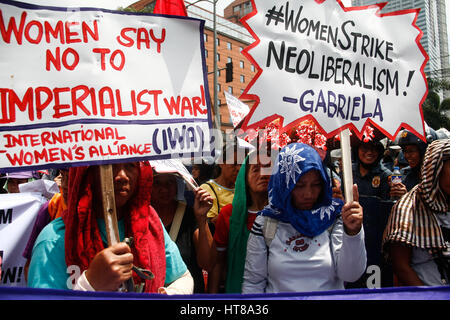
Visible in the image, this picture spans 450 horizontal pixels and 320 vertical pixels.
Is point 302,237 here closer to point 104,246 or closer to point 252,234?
point 252,234

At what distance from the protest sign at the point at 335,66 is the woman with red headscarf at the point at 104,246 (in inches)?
25.2

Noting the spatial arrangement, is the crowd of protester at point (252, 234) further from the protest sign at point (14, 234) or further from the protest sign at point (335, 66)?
the protest sign at point (335, 66)

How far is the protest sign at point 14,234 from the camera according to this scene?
7.34ft

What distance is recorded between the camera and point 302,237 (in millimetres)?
1953

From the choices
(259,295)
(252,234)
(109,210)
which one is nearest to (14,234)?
(109,210)

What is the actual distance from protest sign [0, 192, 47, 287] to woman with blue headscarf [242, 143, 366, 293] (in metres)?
1.40

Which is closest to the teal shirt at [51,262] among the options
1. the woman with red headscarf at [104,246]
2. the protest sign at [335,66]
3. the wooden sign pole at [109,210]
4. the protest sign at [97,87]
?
the woman with red headscarf at [104,246]

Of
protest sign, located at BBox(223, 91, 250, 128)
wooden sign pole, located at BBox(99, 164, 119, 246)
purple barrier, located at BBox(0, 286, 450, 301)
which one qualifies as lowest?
purple barrier, located at BBox(0, 286, 450, 301)

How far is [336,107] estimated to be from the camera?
2.02 m

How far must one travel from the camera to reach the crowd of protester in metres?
1.52

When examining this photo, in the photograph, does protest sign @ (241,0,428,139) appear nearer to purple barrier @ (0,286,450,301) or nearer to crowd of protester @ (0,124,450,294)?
crowd of protester @ (0,124,450,294)

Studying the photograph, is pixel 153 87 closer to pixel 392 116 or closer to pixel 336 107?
pixel 336 107

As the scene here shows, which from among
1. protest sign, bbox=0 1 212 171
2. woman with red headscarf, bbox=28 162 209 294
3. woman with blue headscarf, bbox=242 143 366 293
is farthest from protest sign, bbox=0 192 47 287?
woman with blue headscarf, bbox=242 143 366 293

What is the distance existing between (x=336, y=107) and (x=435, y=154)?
670 millimetres
